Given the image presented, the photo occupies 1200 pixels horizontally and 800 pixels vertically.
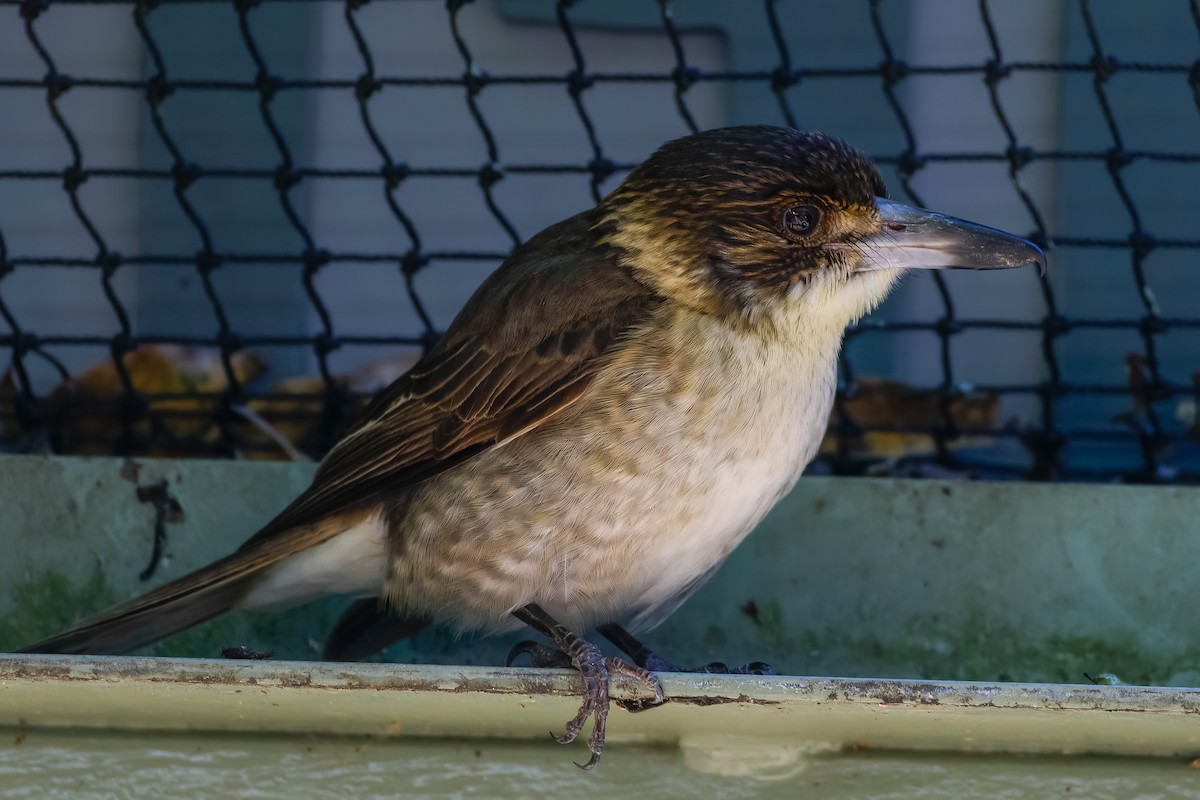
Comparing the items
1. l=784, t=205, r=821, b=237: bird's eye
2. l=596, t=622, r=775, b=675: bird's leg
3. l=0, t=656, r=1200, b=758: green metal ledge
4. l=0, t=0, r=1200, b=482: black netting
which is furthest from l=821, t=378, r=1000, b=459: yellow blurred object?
l=0, t=656, r=1200, b=758: green metal ledge

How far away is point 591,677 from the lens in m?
2.27

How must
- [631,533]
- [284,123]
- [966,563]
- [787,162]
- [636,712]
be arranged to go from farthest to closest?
1. [284,123]
2. [966,563]
3. [787,162]
4. [631,533]
5. [636,712]

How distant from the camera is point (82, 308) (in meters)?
5.23

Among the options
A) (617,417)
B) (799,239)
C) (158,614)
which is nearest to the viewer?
(617,417)

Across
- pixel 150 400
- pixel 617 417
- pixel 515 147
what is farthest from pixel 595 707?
pixel 515 147

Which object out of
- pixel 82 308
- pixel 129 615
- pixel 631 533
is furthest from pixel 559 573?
pixel 82 308

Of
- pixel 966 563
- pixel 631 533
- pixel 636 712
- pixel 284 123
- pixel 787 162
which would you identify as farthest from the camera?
pixel 284 123

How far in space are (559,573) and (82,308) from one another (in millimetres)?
3260

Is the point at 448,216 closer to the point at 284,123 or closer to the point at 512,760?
the point at 284,123

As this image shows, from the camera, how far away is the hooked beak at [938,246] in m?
2.63

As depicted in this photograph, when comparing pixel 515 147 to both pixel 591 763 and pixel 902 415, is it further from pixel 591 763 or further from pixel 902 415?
pixel 591 763

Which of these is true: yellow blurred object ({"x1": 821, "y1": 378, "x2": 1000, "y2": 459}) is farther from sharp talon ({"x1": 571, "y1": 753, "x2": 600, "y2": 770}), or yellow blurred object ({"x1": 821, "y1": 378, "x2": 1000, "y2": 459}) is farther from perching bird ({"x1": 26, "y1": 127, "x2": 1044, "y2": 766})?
sharp talon ({"x1": 571, "y1": 753, "x2": 600, "y2": 770})

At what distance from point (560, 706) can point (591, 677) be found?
0.14 meters

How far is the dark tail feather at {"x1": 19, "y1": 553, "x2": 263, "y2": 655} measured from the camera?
267 cm
